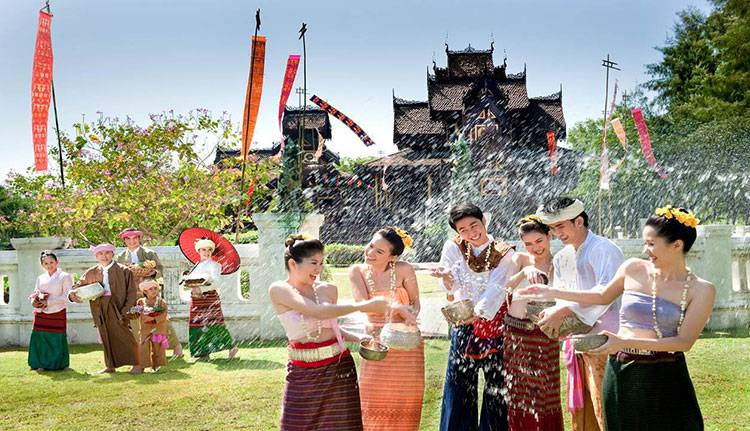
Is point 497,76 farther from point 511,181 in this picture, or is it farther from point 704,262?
point 704,262

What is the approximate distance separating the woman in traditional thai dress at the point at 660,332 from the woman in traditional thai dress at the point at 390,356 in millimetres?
1411

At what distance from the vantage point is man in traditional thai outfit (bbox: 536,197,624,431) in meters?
4.38

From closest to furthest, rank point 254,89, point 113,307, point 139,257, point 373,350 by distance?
point 373,350
point 113,307
point 139,257
point 254,89

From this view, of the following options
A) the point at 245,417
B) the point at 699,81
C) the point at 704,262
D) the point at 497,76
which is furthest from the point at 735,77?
the point at 245,417

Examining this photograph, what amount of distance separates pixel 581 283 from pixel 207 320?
19.4 ft

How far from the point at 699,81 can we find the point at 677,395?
25039 mm

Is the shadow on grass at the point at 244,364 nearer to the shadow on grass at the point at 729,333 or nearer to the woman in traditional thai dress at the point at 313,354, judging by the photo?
the woman in traditional thai dress at the point at 313,354

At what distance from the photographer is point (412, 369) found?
490cm

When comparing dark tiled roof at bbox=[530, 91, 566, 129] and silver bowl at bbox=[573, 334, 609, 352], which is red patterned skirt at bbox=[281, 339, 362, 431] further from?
dark tiled roof at bbox=[530, 91, 566, 129]

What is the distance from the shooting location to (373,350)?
4.27m

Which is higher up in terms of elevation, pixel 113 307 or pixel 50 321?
pixel 113 307

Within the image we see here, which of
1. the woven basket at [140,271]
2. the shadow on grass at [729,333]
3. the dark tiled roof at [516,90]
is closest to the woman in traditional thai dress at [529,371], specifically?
the woven basket at [140,271]

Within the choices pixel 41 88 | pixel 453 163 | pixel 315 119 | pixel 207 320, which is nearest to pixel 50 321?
pixel 207 320

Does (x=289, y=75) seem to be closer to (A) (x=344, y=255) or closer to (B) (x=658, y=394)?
(A) (x=344, y=255)
